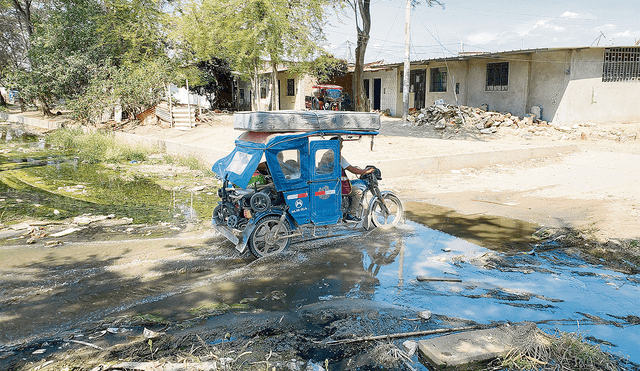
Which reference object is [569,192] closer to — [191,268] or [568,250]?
[568,250]

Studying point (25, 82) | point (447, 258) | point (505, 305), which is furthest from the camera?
point (25, 82)

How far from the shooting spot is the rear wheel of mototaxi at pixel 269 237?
20.6 feet

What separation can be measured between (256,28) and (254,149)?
13.5 metres

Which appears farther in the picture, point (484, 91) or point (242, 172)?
point (484, 91)

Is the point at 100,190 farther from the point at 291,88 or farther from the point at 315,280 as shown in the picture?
the point at 291,88

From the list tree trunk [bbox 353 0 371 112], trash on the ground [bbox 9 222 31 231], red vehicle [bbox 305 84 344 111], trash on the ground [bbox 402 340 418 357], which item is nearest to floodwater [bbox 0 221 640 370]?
trash on the ground [bbox 402 340 418 357]

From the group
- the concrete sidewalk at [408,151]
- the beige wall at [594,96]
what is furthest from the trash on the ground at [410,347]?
the beige wall at [594,96]

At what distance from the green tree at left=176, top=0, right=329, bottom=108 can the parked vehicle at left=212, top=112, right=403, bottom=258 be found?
511 inches

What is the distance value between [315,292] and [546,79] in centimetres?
1974

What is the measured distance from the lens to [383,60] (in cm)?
3062

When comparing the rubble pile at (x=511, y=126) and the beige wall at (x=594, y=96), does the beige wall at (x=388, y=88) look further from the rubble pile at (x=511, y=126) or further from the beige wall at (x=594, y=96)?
the beige wall at (x=594, y=96)

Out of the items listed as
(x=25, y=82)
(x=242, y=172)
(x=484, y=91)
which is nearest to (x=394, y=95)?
(x=484, y=91)

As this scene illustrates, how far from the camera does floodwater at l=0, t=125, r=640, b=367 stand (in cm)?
457

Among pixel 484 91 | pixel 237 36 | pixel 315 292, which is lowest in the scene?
pixel 315 292
